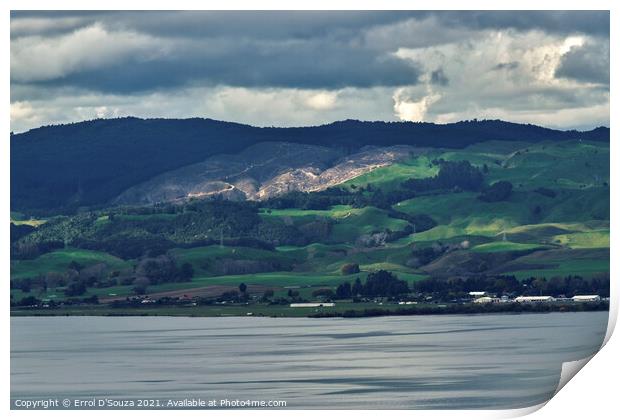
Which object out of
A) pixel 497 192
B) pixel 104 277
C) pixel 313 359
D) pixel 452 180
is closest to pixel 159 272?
pixel 104 277

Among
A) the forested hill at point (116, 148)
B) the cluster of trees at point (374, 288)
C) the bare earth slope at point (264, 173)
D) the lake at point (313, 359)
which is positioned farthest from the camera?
the bare earth slope at point (264, 173)

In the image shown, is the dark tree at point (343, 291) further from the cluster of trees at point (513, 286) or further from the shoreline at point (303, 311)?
the cluster of trees at point (513, 286)

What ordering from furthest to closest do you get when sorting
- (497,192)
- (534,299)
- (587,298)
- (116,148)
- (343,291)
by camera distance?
(497,192)
(116,148)
(343,291)
(534,299)
(587,298)

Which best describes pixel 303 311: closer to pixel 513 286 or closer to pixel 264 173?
pixel 513 286

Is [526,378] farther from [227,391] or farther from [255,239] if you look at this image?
[255,239]

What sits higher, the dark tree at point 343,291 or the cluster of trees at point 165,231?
the cluster of trees at point 165,231

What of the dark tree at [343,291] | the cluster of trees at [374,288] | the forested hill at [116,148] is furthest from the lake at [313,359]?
the forested hill at [116,148]

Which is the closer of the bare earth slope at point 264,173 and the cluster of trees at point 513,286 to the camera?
the cluster of trees at point 513,286

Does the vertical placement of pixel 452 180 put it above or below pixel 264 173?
below
